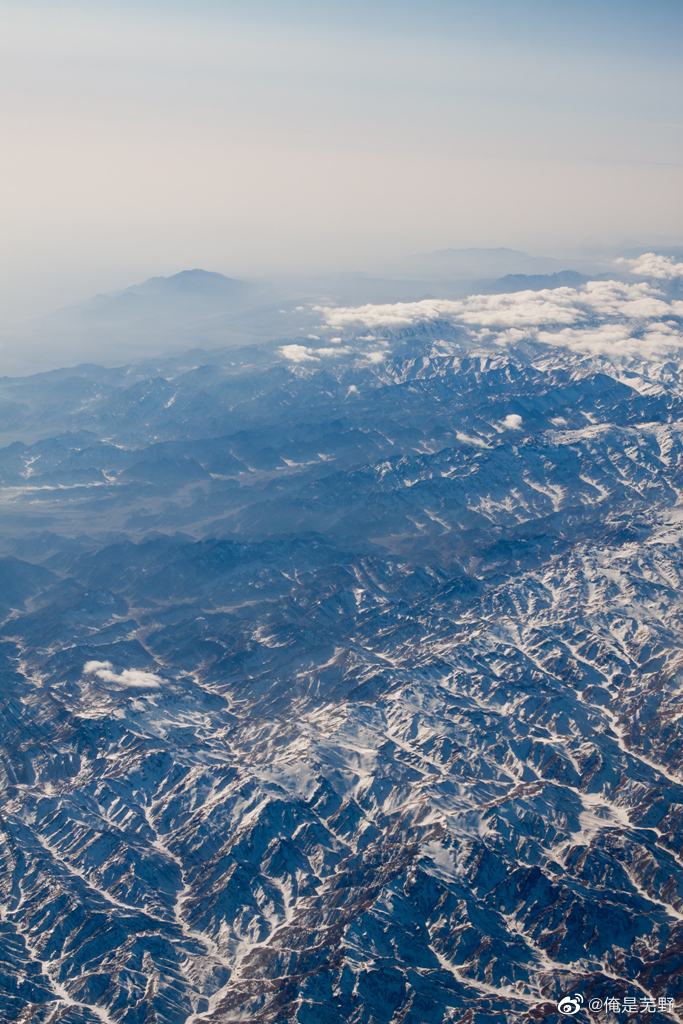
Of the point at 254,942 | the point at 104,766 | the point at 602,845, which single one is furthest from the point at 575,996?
the point at 104,766

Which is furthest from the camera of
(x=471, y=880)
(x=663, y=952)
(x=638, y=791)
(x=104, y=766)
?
(x=104, y=766)

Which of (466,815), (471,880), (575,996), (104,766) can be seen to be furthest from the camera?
(104,766)

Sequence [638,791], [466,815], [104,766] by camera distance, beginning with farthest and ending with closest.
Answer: [104,766] < [638,791] < [466,815]

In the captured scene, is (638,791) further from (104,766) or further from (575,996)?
(104,766)

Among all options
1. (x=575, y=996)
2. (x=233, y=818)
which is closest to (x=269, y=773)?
(x=233, y=818)

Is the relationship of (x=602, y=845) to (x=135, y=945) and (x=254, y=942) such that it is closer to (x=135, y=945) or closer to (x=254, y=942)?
(x=254, y=942)

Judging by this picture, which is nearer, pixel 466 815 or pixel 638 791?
pixel 466 815
